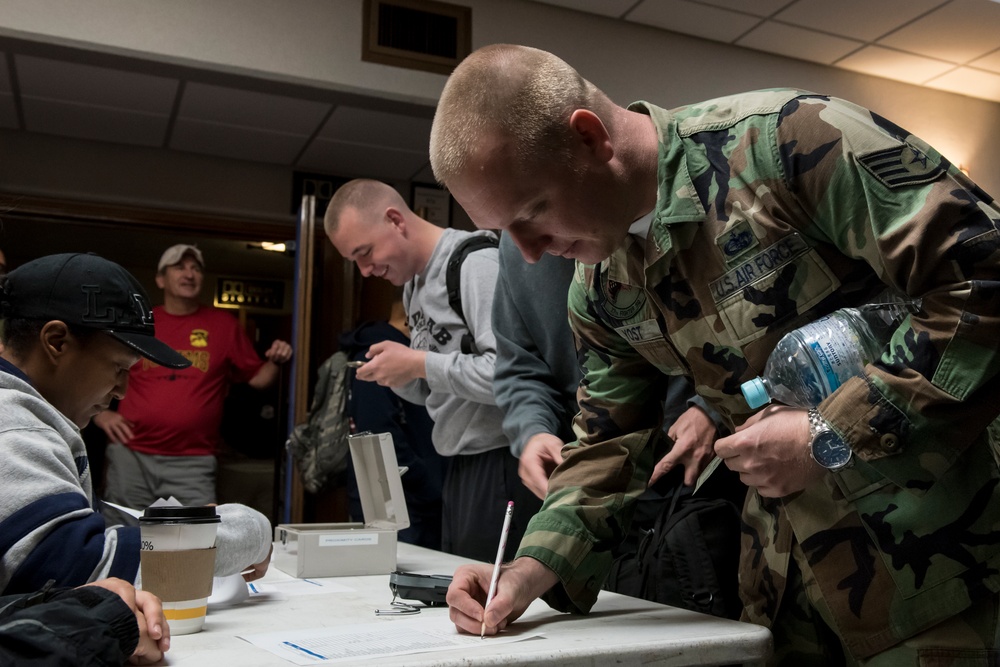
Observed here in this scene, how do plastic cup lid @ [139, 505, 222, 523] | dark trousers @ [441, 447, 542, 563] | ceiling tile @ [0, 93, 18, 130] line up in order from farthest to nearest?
ceiling tile @ [0, 93, 18, 130] → dark trousers @ [441, 447, 542, 563] → plastic cup lid @ [139, 505, 222, 523]

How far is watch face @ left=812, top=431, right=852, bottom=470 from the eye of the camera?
883mm

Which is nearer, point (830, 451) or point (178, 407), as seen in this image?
point (830, 451)

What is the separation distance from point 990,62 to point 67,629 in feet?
15.6

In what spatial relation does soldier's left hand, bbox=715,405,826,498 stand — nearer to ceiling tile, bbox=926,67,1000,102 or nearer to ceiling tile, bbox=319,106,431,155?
ceiling tile, bbox=319,106,431,155

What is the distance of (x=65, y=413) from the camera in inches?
49.8

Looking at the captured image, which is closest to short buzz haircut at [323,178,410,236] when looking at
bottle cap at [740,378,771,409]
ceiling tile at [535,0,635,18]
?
bottle cap at [740,378,771,409]

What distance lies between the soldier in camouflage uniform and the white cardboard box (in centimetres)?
40

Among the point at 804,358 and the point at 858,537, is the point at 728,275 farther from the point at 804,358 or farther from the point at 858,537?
the point at 858,537

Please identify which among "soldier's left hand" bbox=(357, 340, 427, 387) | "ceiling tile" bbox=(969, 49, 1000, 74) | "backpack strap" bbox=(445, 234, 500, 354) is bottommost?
"soldier's left hand" bbox=(357, 340, 427, 387)

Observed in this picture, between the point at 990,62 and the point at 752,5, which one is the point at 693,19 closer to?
the point at 752,5

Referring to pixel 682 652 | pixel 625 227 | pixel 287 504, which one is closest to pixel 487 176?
pixel 625 227

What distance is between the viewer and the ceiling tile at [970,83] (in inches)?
171

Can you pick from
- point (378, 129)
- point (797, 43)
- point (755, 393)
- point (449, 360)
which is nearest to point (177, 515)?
point (755, 393)

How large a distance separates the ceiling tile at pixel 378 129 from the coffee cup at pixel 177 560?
3.35 m
